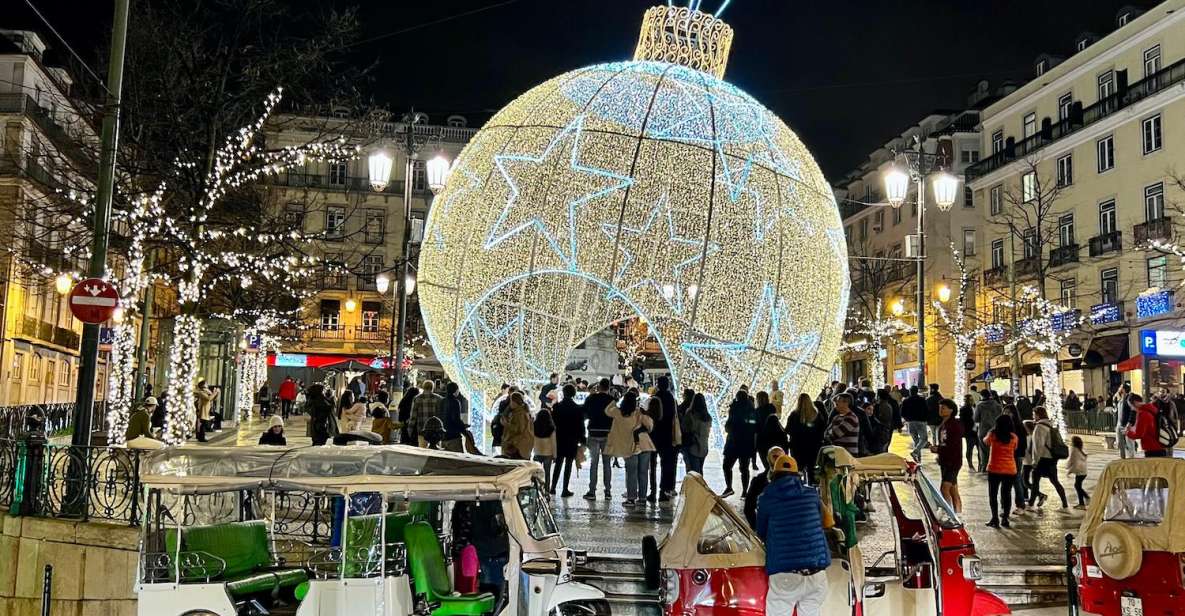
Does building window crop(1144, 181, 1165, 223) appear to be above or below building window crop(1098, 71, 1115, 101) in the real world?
below

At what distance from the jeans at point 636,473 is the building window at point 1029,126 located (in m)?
35.8

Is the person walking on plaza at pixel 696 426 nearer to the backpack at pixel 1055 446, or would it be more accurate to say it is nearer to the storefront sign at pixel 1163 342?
the backpack at pixel 1055 446

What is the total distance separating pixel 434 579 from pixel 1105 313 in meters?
35.1

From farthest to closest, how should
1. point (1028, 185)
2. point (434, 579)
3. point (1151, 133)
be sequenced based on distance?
1. point (1028, 185)
2. point (1151, 133)
3. point (434, 579)

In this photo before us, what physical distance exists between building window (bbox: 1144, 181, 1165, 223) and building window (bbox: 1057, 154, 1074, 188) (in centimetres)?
465

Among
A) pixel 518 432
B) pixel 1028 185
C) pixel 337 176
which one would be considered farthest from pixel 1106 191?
pixel 337 176

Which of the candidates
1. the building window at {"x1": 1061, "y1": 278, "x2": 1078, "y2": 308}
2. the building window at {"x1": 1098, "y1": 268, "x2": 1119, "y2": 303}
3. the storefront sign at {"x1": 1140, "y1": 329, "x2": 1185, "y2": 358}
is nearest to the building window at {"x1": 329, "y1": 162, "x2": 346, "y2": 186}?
the building window at {"x1": 1061, "y1": 278, "x2": 1078, "y2": 308}

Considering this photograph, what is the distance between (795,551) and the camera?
6582 millimetres

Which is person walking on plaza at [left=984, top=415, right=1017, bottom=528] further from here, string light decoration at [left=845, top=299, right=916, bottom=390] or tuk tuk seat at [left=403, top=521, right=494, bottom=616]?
string light decoration at [left=845, top=299, right=916, bottom=390]

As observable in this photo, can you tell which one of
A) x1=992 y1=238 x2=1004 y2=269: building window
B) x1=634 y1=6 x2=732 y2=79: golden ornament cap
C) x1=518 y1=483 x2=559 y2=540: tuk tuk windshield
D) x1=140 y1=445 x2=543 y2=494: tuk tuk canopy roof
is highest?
x1=992 y1=238 x2=1004 y2=269: building window

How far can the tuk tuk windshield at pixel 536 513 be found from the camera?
6.86 m

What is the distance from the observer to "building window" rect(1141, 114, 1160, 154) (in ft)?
113

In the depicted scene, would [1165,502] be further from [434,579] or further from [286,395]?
[286,395]

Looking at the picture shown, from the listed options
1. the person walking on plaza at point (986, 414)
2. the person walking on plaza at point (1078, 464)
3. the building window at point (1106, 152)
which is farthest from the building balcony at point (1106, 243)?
the person walking on plaza at point (1078, 464)
